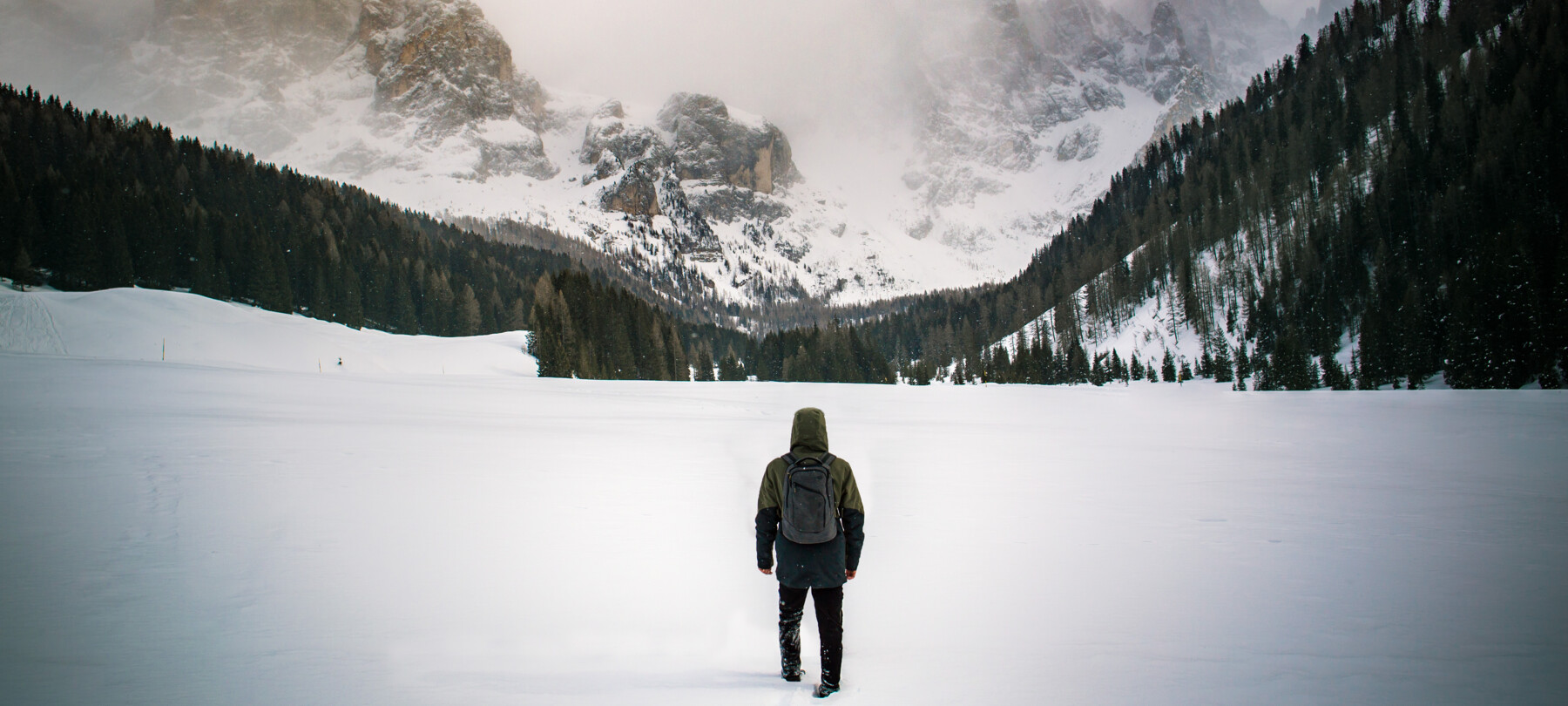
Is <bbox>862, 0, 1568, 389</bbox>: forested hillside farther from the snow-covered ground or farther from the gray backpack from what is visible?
the gray backpack

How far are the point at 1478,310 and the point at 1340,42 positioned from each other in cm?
8590

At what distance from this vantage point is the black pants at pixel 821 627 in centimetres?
457

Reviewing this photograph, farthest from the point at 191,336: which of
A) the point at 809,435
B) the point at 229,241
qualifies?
the point at 809,435

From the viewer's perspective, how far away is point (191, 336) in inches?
1533

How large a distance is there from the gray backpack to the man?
0.04 m

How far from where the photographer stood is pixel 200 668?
13.4 ft

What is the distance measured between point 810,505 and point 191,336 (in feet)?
167

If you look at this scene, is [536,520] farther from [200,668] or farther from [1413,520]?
[1413,520]

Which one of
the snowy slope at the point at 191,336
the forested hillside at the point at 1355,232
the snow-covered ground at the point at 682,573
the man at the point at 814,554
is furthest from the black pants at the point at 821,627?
the forested hillside at the point at 1355,232

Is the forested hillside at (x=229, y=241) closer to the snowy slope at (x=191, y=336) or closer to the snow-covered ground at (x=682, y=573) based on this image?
the snowy slope at (x=191, y=336)

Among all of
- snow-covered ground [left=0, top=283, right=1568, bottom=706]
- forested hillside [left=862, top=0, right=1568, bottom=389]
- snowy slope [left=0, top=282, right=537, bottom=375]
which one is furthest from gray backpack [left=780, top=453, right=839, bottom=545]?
forested hillside [left=862, top=0, right=1568, bottom=389]

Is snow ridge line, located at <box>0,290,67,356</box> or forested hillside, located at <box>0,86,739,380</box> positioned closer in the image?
snow ridge line, located at <box>0,290,67,356</box>

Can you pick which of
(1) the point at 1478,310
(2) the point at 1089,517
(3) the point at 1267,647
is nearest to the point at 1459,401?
(1) the point at 1478,310

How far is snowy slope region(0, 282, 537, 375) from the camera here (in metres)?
33.8
